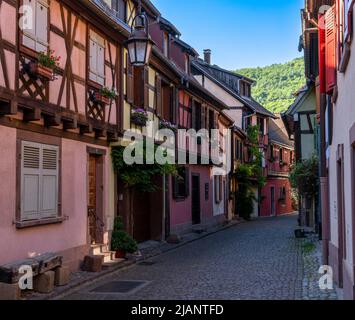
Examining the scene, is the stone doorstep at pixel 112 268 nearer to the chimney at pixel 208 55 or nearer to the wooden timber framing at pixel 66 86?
the wooden timber framing at pixel 66 86

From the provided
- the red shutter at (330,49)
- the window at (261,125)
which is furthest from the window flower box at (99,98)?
the window at (261,125)

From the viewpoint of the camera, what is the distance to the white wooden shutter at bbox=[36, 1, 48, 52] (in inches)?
376

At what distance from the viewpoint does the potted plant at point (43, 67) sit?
29.8ft

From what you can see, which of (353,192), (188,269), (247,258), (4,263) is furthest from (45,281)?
(247,258)

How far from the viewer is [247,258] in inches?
552

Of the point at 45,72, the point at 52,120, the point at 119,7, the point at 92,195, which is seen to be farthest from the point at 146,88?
the point at 45,72

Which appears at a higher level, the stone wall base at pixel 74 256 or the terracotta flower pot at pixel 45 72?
the terracotta flower pot at pixel 45 72

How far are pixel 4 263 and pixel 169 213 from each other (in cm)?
1042

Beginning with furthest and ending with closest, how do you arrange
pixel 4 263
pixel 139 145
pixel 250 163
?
1. pixel 250 163
2. pixel 139 145
3. pixel 4 263

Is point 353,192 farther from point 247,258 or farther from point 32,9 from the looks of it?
point 247,258

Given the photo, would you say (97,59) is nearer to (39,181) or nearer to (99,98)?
(99,98)

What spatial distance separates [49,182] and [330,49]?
5650 mm

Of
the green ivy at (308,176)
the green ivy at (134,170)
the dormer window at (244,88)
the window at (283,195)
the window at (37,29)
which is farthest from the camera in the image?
the window at (283,195)

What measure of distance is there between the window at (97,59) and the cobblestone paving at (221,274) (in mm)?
4297
